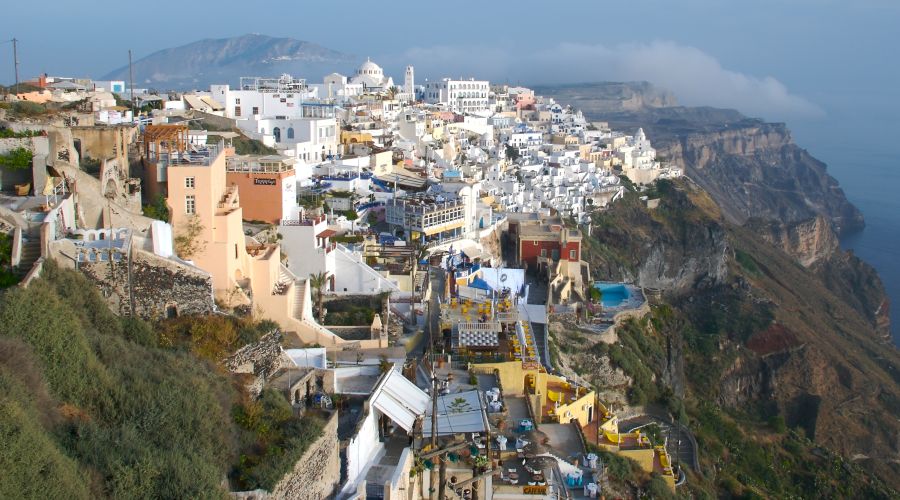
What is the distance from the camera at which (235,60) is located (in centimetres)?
16712

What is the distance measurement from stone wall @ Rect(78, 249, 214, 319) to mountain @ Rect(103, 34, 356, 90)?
387 feet

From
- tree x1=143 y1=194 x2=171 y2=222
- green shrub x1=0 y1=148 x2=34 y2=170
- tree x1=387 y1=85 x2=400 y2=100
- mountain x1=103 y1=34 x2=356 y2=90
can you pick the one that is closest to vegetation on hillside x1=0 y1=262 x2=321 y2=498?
tree x1=143 y1=194 x2=171 y2=222

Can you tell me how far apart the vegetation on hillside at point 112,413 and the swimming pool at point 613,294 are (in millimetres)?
17986

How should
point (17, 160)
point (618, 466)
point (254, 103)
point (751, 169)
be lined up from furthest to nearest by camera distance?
1. point (751, 169)
2. point (254, 103)
3. point (618, 466)
4. point (17, 160)

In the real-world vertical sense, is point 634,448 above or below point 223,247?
below

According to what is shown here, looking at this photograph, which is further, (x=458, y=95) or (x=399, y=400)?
(x=458, y=95)

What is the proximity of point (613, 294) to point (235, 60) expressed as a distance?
15010 cm

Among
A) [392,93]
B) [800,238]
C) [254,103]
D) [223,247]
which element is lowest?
[800,238]

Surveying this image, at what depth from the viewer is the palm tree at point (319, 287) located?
58.4 ft

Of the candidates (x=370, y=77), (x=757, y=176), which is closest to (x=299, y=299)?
(x=370, y=77)

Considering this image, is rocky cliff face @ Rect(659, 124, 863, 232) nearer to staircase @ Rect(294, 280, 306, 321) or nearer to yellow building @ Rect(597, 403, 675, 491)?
yellow building @ Rect(597, 403, 675, 491)

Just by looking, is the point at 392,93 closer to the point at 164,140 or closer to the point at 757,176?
the point at 164,140

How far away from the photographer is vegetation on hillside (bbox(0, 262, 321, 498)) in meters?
7.23

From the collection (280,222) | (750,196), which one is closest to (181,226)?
(280,222)
